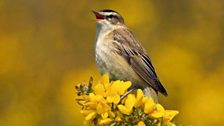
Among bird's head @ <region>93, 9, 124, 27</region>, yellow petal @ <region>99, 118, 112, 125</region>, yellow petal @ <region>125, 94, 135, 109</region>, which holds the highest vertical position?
bird's head @ <region>93, 9, 124, 27</region>

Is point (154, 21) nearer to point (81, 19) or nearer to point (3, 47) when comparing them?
point (81, 19)

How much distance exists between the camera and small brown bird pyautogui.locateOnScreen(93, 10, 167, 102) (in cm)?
548

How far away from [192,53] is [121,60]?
402 centimetres

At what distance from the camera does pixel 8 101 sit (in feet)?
24.0

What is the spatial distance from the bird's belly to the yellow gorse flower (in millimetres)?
1410

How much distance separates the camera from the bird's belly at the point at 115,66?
545 centimetres

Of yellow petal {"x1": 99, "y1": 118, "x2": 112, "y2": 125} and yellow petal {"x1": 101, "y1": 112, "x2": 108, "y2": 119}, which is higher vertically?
yellow petal {"x1": 101, "y1": 112, "x2": 108, "y2": 119}

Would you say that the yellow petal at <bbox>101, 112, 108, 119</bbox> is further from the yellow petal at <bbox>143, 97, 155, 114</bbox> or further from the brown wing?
the brown wing

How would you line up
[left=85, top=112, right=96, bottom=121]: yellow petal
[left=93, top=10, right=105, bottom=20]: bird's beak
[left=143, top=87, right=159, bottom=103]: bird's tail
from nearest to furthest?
[left=85, top=112, right=96, bottom=121]: yellow petal < [left=143, top=87, right=159, bottom=103]: bird's tail < [left=93, top=10, right=105, bottom=20]: bird's beak

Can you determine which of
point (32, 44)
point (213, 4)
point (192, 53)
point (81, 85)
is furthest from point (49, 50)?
point (81, 85)

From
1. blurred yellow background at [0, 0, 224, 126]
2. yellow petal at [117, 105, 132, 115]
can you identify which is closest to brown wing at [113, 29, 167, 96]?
blurred yellow background at [0, 0, 224, 126]

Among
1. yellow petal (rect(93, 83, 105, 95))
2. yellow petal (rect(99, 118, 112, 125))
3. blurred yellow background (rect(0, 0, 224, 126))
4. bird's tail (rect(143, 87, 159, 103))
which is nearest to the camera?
yellow petal (rect(99, 118, 112, 125))

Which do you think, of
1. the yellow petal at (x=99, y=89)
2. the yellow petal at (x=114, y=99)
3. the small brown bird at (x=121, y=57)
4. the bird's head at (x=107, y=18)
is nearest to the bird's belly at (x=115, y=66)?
the small brown bird at (x=121, y=57)

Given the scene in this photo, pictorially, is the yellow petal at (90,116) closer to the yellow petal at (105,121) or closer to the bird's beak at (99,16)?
the yellow petal at (105,121)
